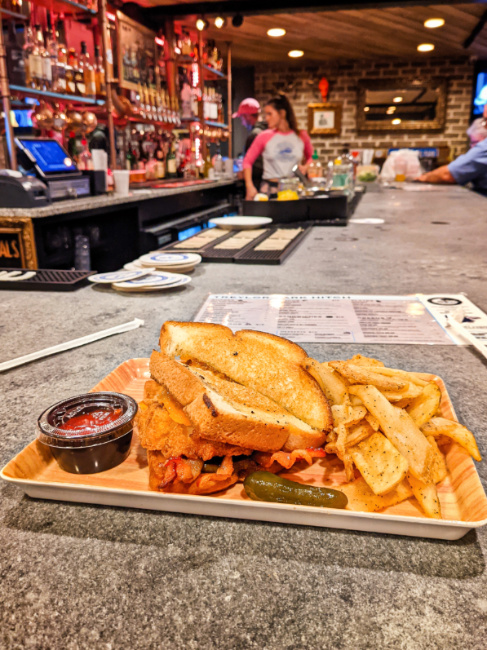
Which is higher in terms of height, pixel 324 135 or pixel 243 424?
pixel 324 135

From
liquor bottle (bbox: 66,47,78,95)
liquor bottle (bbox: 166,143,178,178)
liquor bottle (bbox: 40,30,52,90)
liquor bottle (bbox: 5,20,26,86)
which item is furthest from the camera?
liquor bottle (bbox: 166,143,178,178)

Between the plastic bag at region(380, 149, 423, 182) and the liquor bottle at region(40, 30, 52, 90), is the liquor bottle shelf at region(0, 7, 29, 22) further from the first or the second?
the plastic bag at region(380, 149, 423, 182)

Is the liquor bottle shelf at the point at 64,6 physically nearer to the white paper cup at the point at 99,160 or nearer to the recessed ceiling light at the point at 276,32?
the white paper cup at the point at 99,160

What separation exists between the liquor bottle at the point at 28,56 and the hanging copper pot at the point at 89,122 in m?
0.81

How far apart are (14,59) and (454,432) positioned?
3.99 m

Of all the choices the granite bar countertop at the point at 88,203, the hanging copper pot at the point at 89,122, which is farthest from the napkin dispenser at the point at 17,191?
the hanging copper pot at the point at 89,122

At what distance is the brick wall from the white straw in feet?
31.3

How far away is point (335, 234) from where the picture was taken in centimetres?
258

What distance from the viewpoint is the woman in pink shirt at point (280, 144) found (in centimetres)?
557

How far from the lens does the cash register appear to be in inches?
126

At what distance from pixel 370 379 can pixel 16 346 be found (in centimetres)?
77

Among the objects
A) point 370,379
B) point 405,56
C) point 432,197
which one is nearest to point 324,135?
point 405,56

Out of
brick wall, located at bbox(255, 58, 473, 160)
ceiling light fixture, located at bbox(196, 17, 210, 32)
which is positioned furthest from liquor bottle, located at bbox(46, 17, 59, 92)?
brick wall, located at bbox(255, 58, 473, 160)

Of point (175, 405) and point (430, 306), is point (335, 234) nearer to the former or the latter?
point (430, 306)
